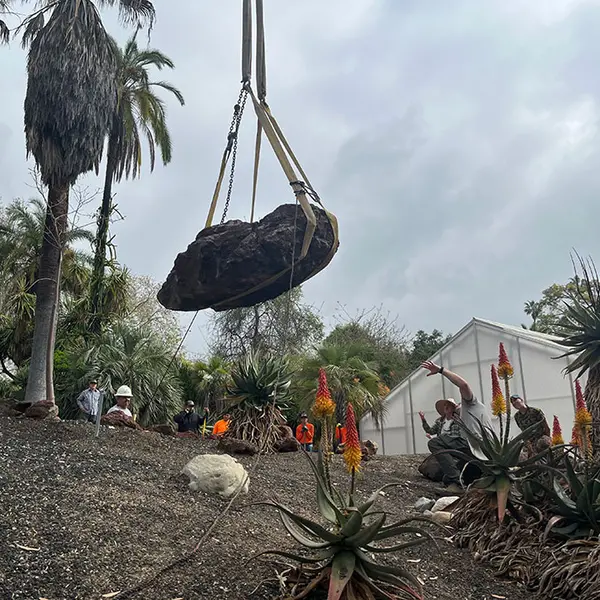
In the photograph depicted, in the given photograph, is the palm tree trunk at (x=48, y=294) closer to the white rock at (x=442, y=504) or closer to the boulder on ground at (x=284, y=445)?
the boulder on ground at (x=284, y=445)

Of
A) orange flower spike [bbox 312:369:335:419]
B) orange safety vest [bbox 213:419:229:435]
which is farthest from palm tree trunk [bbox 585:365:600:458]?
orange safety vest [bbox 213:419:229:435]

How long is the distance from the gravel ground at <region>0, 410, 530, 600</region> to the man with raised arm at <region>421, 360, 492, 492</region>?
854 mm

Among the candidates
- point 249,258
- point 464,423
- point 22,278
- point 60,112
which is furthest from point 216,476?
point 22,278

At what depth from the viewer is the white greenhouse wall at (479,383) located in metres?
14.0

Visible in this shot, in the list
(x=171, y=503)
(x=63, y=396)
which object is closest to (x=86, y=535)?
(x=171, y=503)

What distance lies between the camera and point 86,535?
13.4 ft

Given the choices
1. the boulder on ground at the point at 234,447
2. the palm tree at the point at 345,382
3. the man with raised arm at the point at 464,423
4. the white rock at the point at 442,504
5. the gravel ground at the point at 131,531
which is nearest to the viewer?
the gravel ground at the point at 131,531

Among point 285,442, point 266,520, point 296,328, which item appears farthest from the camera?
point 296,328

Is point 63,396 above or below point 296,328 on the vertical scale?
below

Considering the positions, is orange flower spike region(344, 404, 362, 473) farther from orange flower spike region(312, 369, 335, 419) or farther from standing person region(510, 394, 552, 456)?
standing person region(510, 394, 552, 456)

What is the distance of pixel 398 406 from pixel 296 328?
1241cm

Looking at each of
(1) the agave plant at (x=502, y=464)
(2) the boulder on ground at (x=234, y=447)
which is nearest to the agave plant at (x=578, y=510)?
(1) the agave plant at (x=502, y=464)

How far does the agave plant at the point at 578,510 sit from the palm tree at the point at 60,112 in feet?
28.3

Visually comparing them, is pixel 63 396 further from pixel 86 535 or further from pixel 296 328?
pixel 296 328
